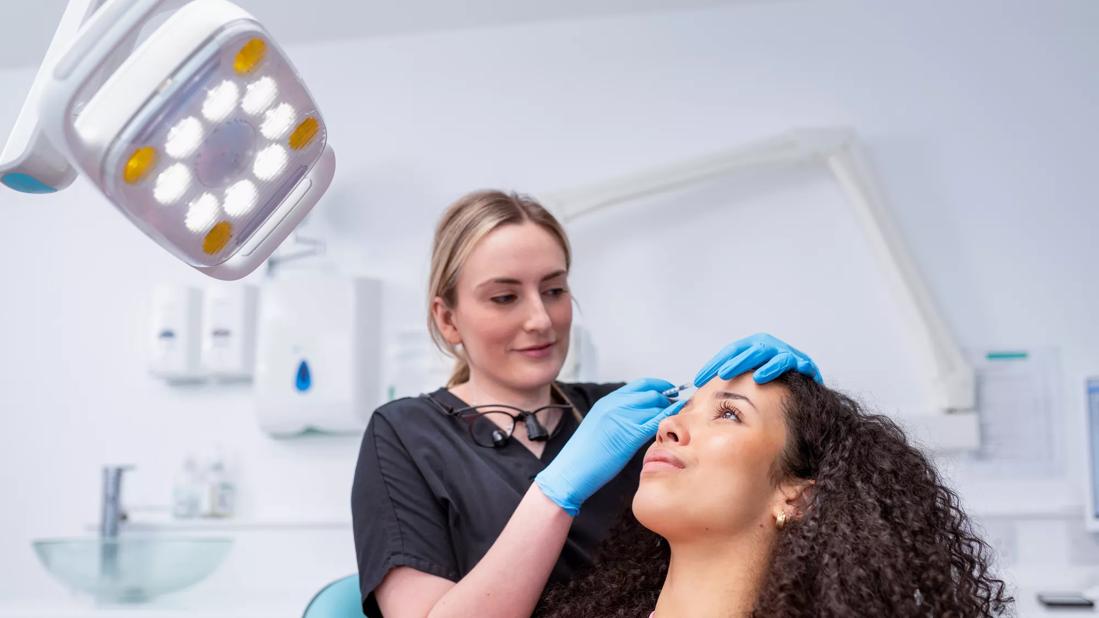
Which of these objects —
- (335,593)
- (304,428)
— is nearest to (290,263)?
(304,428)

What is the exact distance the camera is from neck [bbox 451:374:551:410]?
159 centimetres

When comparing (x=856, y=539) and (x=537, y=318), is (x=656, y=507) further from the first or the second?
(x=537, y=318)

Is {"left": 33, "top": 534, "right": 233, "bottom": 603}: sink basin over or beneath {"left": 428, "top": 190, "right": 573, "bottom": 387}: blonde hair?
beneath

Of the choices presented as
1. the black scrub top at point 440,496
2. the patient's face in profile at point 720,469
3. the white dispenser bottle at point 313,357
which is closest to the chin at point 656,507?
the patient's face in profile at point 720,469

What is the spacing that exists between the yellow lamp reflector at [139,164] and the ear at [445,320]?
838mm

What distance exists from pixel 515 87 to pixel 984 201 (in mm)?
1205

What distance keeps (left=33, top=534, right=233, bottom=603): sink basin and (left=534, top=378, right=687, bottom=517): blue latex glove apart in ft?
4.46

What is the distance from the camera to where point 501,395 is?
160cm

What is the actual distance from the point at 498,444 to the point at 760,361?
438 millimetres

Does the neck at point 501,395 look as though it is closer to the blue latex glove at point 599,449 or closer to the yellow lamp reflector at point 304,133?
the blue latex glove at point 599,449

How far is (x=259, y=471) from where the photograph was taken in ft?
8.95

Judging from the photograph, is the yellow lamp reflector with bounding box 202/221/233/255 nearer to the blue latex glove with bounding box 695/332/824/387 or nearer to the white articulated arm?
the white articulated arm

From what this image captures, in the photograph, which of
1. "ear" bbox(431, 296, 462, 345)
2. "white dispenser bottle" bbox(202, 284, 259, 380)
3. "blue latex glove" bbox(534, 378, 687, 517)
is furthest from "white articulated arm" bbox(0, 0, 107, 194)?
"white dispenser bottle" bbox(202, 284, 259, 380)

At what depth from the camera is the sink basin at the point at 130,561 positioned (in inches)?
94.1
